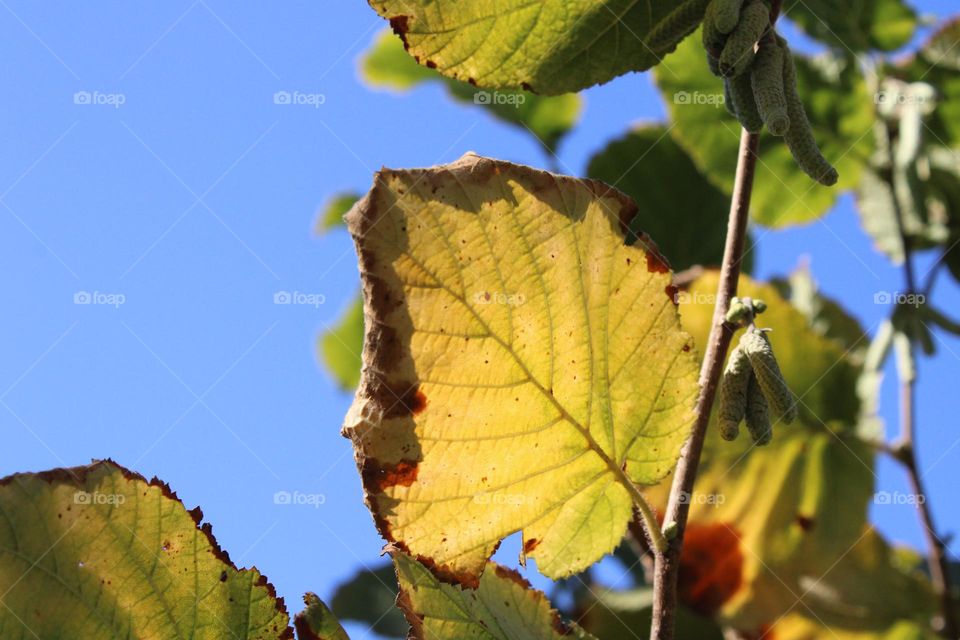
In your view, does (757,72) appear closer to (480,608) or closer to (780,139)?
(480,608)

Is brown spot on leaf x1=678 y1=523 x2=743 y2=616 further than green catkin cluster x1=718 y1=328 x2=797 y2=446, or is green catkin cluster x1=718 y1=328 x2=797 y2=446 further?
brown spot on leaf x1=678 y1=523 x2=743 y2=616

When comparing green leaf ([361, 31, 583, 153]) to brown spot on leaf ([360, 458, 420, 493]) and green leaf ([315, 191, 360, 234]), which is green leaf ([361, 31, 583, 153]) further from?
brown spot on leaf ([360, 458, 420, 493])

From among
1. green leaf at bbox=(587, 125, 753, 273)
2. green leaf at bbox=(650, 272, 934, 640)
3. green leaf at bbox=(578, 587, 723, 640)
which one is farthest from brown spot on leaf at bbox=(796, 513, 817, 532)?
green leaf at bbox=(587, 125, 753, 273)

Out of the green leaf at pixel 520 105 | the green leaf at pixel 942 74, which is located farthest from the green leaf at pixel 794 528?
the green leaf at pixel 520 105

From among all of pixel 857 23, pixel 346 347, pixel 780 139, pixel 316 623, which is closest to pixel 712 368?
pixel 316 623

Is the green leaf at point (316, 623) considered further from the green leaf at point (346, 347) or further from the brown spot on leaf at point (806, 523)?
the green leaf at point (346, 347)

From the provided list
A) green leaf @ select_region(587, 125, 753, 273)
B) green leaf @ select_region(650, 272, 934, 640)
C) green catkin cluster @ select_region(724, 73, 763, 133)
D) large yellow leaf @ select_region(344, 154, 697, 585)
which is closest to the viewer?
large yellow leaf @ select_region(344, 154, 697, 585)

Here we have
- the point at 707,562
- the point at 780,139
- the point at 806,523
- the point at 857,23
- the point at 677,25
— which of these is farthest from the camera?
the point at 857,23
